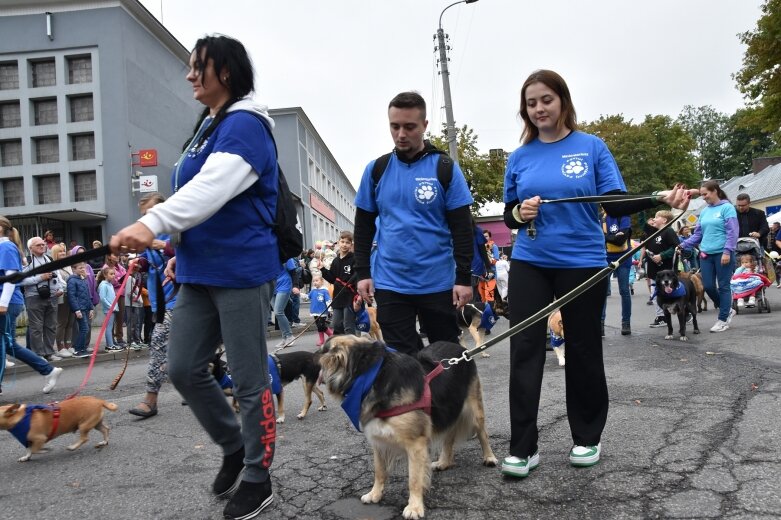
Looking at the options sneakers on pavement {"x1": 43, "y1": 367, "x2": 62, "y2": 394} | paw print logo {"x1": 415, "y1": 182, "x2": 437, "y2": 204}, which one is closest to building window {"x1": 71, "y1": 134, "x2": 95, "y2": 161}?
sneakers on pavement {"x1": 43, "y1": 367, "x2": 62, "y2": 394}

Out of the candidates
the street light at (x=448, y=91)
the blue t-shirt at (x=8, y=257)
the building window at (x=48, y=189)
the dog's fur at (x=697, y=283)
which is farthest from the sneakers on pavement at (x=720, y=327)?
the building window at (x=48, y=189)

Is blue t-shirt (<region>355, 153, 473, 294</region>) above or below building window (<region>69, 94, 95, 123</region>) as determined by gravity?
below

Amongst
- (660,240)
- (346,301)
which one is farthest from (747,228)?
(346,301)

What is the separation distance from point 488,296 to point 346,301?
378cm

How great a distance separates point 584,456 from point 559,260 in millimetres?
1103

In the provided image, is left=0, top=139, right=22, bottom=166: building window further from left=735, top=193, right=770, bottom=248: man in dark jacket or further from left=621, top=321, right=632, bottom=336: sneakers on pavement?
left=735, top=193, right=770, bottom=248: man in dark jacket

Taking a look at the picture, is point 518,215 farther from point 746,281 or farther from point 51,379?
point 746,281

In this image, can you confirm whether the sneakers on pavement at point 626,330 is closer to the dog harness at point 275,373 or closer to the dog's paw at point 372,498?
the dog harness at point 275,373

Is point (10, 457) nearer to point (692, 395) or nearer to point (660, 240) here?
point (692, 395)

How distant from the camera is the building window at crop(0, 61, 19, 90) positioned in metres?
32.4

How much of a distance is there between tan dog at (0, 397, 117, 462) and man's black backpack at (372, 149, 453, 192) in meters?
2.95

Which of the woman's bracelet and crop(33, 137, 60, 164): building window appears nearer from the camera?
the woman's bracelet

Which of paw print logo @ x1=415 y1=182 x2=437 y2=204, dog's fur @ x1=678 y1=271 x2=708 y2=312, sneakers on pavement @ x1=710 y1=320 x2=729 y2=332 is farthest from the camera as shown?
dog's fur @ x1=678 y1=271 x2=708 y2=312

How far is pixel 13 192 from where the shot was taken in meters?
33.4
